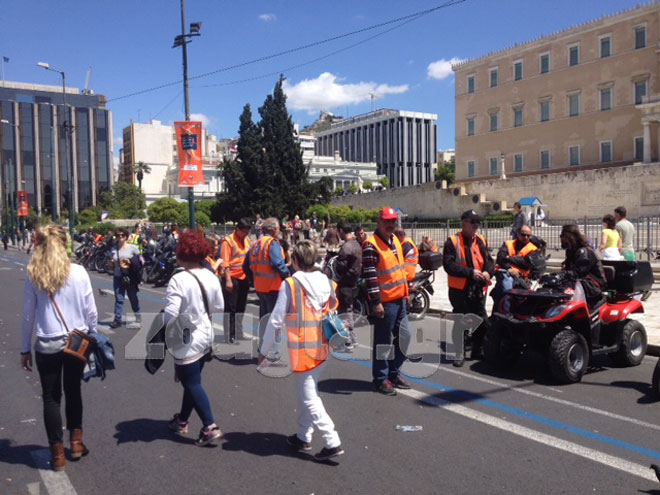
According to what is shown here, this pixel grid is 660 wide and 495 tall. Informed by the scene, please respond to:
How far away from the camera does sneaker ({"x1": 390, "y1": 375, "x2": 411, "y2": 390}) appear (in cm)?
650

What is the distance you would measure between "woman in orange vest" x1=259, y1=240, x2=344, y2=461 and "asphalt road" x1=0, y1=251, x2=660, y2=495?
22 cm

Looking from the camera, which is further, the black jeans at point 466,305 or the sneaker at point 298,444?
the black jeans at point 466,305

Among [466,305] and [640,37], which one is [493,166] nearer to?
[640,37]

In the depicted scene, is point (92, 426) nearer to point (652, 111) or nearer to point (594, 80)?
point (652, 111)

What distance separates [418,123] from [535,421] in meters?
165

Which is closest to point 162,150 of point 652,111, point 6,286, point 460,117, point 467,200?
point 460,117

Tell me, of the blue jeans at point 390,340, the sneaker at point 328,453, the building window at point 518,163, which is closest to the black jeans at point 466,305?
the blue jeans at point 390,340

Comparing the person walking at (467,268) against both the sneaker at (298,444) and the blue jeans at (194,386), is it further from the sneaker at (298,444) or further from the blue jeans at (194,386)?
the blue jeans at (194,386)

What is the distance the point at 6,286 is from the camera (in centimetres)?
1791

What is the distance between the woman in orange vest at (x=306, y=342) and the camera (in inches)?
177

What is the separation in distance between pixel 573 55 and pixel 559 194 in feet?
48.2

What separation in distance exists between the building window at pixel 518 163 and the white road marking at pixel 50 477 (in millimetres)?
57109

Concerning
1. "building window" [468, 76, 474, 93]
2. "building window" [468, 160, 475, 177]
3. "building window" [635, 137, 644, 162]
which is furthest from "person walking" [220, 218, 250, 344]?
"building window" [468, 76, 474, 93]

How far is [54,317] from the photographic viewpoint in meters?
4.40
